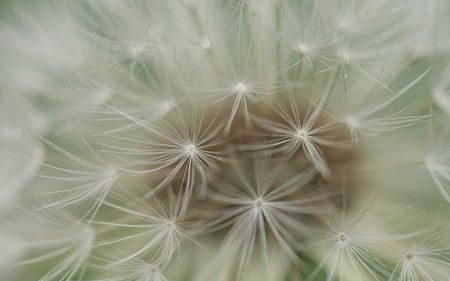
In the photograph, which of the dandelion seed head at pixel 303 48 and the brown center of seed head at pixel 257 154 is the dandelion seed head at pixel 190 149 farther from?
the dandelion seed head at pixel 303 48

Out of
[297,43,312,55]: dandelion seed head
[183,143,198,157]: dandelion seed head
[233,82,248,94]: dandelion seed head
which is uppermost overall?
[297,43,312,55]: dandelion seed head

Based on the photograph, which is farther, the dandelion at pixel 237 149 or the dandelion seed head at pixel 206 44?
the dandelion seed head at pixel 206 44

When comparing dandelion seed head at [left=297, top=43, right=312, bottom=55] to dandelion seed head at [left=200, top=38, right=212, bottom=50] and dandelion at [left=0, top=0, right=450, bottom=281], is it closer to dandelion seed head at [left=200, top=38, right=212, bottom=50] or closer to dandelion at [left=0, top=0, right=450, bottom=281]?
dandelion at [left=0, top=0, right=450, bottom=281]

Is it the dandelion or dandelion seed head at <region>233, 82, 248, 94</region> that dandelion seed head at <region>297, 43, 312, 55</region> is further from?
dandelion seed head at <region>233, 82, 248, 94</region>

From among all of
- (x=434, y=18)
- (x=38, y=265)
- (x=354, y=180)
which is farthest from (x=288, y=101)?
(x=38, y=265)

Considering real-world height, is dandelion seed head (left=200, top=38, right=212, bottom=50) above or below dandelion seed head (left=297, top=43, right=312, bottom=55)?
above

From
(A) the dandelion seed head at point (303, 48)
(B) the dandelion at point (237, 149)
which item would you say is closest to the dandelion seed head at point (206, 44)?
(B) the dandelion at point (237, 149)

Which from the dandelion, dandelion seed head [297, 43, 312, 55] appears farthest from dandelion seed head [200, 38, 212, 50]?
dandelion seed head [297, 43, 312, 55]

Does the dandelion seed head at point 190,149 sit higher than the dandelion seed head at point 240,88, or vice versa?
the dandelion seed head at point 240,88

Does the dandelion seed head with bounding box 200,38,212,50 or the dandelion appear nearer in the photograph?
the dandelion

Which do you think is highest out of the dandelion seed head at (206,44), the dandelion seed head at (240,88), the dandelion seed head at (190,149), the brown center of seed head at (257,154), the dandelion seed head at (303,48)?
the dandelion seed head at (206,44)

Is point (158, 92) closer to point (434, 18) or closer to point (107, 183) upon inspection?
point (107, 183)
